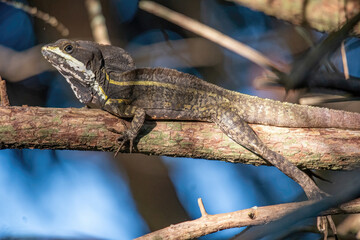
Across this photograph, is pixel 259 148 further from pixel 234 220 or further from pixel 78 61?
pixel 78 61

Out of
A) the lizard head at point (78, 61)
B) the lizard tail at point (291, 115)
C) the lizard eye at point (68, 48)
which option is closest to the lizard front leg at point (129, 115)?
the lizard head at point (78, 61)

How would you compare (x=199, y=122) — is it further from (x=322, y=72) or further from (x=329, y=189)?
(x=329, y=189)

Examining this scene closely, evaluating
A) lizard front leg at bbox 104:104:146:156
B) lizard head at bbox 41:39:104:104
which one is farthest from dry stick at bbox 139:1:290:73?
lizard front leg at bbox 104:104:146:156

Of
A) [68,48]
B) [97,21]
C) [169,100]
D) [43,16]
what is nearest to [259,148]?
[169,100]

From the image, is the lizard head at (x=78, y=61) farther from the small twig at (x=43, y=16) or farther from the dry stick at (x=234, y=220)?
the dry stick at (x=234, y=220)

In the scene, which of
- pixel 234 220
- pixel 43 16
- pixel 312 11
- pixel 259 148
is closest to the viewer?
pixel 234 220
